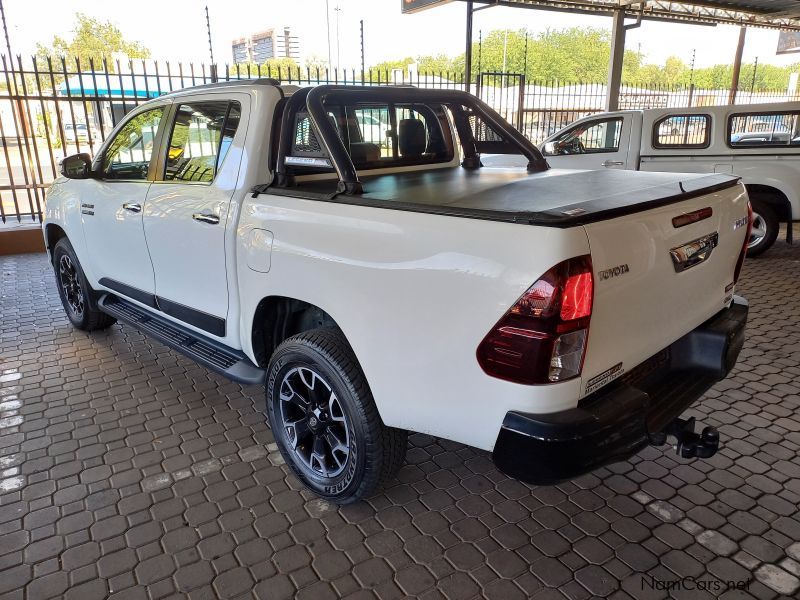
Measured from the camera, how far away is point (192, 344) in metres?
3.64

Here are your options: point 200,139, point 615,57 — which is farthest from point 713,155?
point 615,57

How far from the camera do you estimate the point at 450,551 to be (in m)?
2.53

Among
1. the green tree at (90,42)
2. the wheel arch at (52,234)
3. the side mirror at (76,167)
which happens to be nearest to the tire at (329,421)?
the side mirror at (76,167)

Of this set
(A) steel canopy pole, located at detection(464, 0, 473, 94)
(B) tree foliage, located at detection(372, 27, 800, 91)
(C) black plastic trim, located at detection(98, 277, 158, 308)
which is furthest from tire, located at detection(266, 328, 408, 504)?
(B) tree foliage, located at detection(372, 27, 800, 91)

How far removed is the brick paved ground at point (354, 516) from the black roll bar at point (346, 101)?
1587 millimetres

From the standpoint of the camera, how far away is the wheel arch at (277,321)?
298cm

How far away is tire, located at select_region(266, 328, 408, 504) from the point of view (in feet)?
8.25

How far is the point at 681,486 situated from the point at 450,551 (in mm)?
1294

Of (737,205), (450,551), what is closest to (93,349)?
(450,551)

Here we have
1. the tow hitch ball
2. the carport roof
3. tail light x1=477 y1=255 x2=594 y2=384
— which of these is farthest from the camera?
the carport roof

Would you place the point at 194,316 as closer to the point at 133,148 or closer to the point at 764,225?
the point at 133,148

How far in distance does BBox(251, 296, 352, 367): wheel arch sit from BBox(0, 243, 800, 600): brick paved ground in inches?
26.0

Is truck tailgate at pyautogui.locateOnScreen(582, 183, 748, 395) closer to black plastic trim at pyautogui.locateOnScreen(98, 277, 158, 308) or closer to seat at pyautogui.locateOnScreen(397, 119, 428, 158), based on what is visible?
seat at pyautogui.locateOnScreen(397, 119, 428, 158)

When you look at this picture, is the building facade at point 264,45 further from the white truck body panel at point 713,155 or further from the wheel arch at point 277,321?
the wheel arch at point 277,321
